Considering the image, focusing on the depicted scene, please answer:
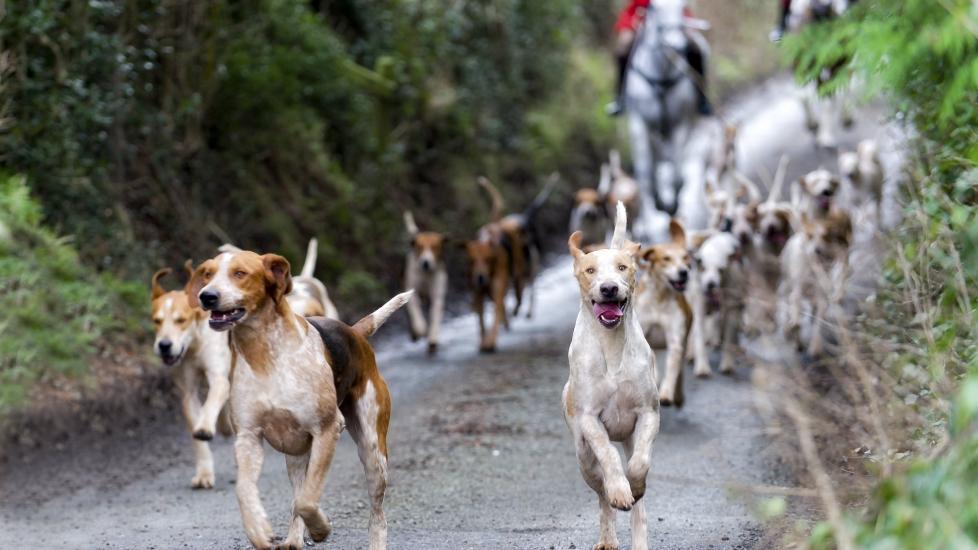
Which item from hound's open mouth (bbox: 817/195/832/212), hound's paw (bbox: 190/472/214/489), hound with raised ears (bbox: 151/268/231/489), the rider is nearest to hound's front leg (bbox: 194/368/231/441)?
hound with raised ears (bbox: 151/268/231/489)

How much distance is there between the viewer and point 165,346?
825 cm

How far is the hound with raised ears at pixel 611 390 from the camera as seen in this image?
6.05 metres

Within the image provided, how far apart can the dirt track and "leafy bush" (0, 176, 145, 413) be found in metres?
0.70

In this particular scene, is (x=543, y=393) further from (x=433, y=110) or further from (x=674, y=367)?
(x=433, y=110)

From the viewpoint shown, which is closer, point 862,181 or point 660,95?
point 862,181

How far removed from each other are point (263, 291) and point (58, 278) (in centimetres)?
548

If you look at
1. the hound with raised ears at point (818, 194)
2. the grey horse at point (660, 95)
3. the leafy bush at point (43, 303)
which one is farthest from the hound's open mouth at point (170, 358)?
the grey horse at point (660, 95)

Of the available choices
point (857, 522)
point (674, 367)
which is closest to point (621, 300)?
point (857, 522)

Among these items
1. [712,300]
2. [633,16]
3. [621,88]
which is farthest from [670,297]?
[633,16]

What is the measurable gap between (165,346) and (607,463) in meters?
3.45

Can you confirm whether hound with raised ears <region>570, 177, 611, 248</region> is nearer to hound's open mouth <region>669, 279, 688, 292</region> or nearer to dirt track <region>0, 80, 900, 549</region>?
dirt track <region>0, 80, 900, 549</region>

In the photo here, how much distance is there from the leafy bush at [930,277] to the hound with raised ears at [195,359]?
3.97 metres

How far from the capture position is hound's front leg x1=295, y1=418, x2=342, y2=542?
5.78 meters

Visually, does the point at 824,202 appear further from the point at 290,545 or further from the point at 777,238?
the point at 290,545
